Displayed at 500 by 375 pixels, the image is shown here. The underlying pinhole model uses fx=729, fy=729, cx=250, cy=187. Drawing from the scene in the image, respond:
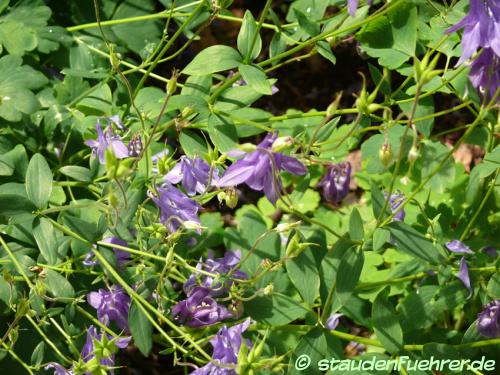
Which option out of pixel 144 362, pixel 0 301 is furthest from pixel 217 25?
pixel 0 301

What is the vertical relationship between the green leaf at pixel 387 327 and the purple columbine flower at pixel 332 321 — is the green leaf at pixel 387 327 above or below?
above

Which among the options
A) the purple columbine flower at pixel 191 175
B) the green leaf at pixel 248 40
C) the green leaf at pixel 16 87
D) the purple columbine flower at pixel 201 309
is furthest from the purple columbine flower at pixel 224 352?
Answer: the green leaf at pixel 16 87

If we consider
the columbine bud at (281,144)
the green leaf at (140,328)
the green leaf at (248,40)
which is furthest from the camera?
the green leaf at (248,40)

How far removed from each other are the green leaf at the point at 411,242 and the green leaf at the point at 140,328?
58cm

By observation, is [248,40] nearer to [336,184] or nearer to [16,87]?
[336,184]

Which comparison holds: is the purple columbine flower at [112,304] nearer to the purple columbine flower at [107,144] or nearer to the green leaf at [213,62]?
the purple columbine flower at [107,144]

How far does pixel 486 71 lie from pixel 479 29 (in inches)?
3.7

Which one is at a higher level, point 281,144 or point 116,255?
point 281,144

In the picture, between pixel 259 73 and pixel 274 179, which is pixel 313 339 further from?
pixel 259 73

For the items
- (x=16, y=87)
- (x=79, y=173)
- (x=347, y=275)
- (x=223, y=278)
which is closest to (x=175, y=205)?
(x=223, y=278)

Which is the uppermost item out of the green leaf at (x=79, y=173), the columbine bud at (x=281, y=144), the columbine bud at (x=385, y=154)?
the columbine bud at (x=281, y=144)

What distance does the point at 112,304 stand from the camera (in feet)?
5.88

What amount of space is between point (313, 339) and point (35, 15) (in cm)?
131

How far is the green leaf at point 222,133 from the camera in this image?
1706 mm
